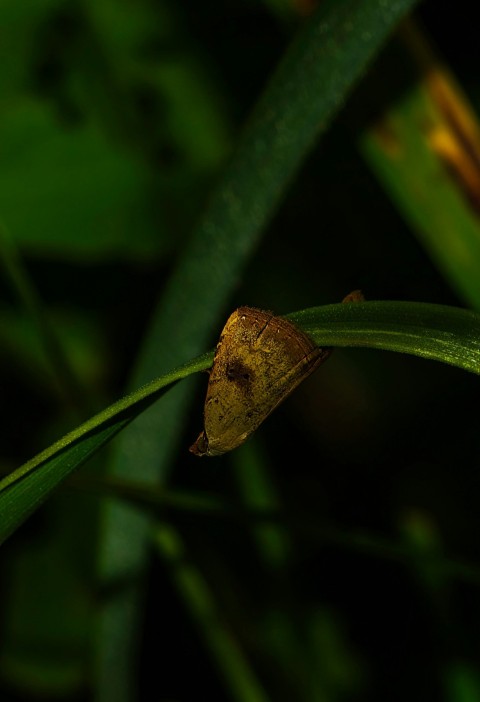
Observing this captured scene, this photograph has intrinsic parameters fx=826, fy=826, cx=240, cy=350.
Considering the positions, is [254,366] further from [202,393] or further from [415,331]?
[202,393]

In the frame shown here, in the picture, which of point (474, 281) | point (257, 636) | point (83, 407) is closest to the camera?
point (474, 281)

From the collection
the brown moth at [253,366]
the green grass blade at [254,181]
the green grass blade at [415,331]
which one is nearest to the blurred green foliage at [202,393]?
the green grass blade at [254,181]

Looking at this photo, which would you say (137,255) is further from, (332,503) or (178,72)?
(332,503)

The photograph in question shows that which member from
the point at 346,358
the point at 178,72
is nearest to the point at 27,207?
the point at 178,72

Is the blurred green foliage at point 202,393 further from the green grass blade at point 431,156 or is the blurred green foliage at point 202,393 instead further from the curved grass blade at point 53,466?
the curved grass blade at point 53,466

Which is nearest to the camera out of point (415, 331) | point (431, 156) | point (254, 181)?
point (415, 331)

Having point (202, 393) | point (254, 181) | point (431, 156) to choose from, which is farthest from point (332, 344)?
point (202, 393)
